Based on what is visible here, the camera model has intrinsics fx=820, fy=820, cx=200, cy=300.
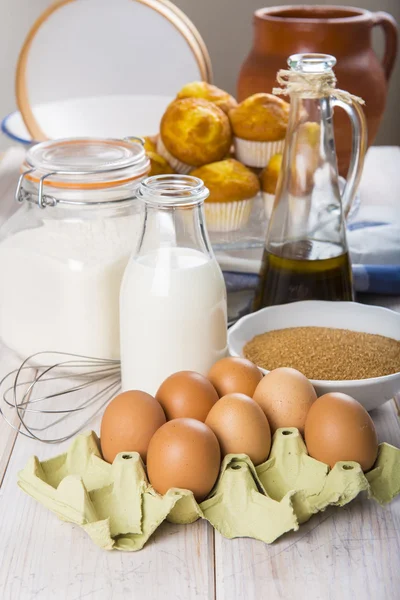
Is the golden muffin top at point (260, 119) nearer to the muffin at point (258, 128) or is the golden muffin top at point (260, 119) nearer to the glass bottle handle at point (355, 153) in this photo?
the muffin at point (258, 128)

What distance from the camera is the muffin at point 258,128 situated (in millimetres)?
1124

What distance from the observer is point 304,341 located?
863mm

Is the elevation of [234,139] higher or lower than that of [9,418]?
higher

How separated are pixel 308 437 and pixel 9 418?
13.2 inches

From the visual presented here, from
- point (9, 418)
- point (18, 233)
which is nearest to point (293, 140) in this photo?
point (18, 233)

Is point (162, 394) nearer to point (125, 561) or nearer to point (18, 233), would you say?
point (125, 561)

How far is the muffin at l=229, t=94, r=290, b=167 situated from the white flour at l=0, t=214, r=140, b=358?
0.86ft

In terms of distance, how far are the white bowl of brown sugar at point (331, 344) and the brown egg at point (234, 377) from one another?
0.12 ft

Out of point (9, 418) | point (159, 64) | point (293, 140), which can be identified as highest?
point (293, 140)

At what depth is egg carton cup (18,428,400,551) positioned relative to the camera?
64 centimetres

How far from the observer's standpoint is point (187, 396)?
708 millimetres

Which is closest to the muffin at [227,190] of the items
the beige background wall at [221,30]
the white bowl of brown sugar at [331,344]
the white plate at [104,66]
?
the white bowl of brown sugar at [331,344]

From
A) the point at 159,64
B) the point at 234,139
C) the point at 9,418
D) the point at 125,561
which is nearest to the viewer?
the point at 125,561

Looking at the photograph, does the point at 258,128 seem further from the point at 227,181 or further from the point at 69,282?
the point at 69,282
